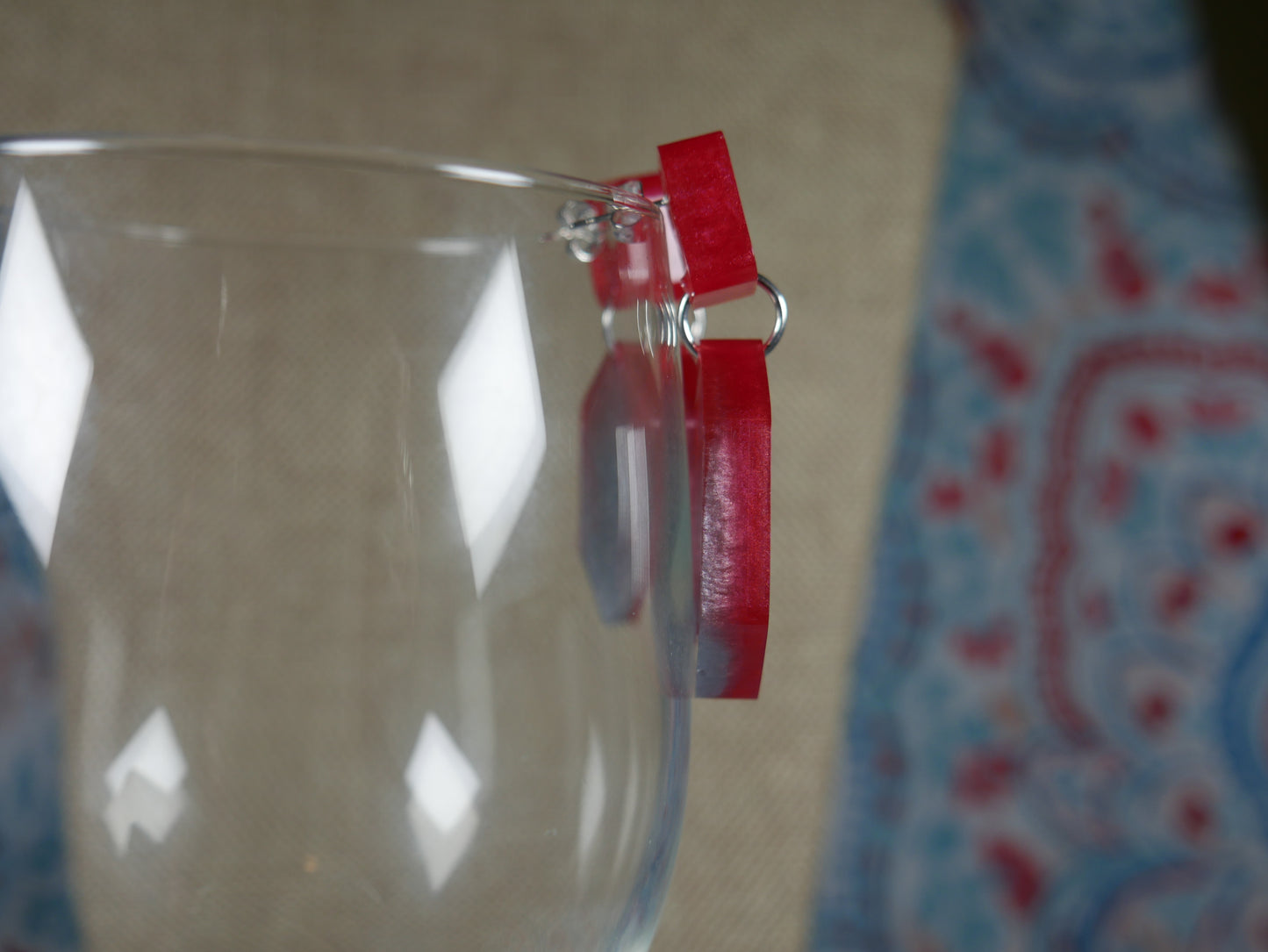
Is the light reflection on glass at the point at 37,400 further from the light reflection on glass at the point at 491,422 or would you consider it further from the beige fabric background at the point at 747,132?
the beige fabric background at the point at 747,132

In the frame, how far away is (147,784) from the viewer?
0.41 ft

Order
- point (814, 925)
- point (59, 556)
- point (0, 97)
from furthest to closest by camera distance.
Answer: point (814, 925) → point (0, 97) → point (59, 556)

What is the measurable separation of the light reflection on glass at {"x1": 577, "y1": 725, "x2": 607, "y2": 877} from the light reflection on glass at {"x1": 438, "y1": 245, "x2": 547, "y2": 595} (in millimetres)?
25

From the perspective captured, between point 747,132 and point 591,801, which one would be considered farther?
point 747,132

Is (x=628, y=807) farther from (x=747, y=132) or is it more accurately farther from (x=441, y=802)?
(x=747, y=132)

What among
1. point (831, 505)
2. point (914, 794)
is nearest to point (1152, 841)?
point (914, 794)

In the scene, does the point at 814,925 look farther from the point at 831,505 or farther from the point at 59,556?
the point at 59,556

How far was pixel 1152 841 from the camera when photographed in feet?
1.53

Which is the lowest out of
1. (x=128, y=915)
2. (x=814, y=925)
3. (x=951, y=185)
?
(x=814, y=925)

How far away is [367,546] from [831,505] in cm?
29

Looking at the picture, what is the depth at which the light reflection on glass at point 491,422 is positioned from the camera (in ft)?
0.41

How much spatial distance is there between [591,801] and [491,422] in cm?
5

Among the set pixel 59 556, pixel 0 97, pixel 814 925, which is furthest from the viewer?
pixel 814 925

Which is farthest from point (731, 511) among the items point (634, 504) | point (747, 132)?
point (747, 132)
